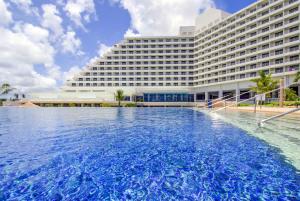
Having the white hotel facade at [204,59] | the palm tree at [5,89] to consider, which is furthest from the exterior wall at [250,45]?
the palm tree at [5,89]

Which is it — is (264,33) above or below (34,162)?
above

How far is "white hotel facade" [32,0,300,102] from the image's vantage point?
49531mm

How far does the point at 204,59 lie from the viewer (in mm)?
72812

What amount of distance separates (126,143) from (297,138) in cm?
845

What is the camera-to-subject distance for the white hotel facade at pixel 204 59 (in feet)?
163

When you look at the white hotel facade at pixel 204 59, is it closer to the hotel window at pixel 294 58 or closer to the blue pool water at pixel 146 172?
the hotel window at pixel 294 58

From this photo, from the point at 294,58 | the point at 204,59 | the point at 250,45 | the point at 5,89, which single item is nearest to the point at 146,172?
the point at 294,58

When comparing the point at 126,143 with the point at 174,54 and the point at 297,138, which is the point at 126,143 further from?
the point at 174,54

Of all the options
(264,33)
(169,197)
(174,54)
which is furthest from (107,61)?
(169,197)

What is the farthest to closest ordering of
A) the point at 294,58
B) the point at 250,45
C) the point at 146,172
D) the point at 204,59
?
the point at 204,59 → the point at 250,45 → the point at 294,58 → the point at 146,172

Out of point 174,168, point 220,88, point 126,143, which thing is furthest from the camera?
point 220,88

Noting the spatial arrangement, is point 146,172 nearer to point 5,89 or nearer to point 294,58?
point 294,58

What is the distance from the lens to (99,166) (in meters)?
6.34

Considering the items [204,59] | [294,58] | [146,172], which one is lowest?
[146,172]
